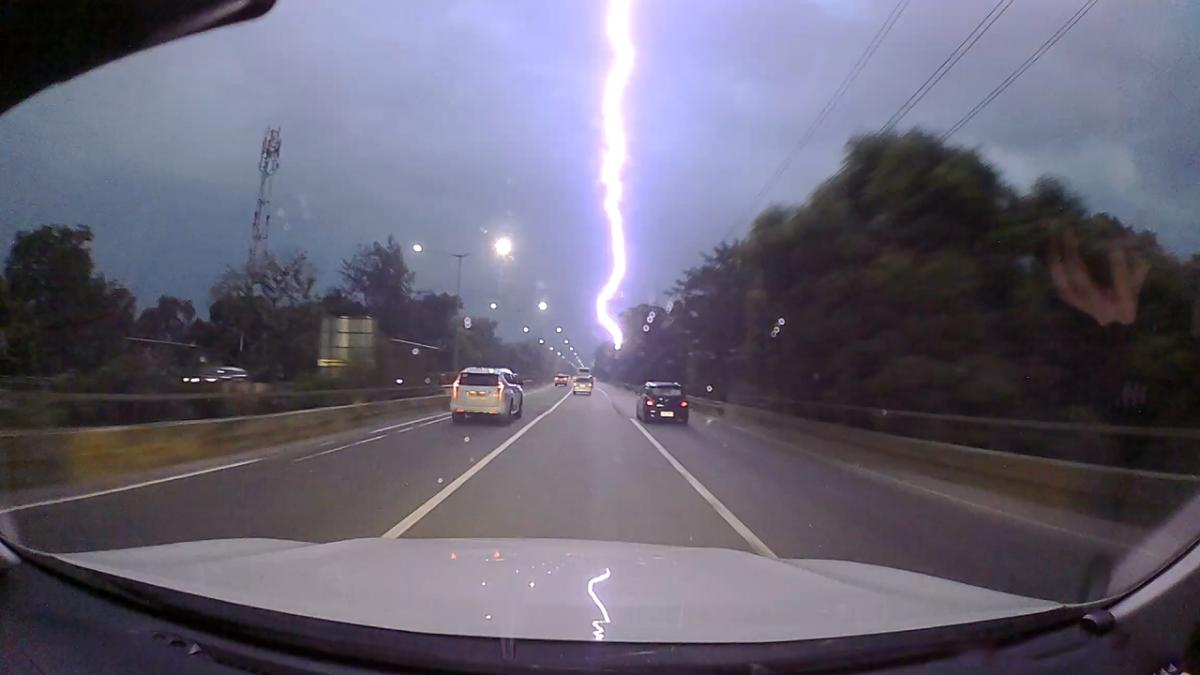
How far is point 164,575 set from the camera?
4172 mm

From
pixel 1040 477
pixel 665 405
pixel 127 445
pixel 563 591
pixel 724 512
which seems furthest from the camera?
pixel 665 405

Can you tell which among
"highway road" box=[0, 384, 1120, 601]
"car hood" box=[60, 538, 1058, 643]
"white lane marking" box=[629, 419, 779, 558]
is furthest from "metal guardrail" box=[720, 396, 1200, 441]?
"car hood" box=[60, 538, 1058, 643]

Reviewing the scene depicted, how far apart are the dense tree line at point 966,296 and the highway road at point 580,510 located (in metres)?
4.35

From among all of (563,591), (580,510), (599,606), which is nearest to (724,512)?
(580,510)

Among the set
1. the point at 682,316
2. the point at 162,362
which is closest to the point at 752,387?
the point at 682,316

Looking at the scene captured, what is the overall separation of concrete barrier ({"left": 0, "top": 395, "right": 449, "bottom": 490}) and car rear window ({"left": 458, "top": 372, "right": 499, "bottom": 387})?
717 cm

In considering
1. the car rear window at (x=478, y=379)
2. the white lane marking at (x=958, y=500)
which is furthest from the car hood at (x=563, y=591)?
the car rear window at (x=478, y=379)

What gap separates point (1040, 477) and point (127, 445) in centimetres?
1447

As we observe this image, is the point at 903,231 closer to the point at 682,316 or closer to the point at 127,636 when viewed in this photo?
the point at 127,636

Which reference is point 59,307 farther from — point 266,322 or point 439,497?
point 266,322

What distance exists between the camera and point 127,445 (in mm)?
15188

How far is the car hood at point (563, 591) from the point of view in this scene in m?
3.57

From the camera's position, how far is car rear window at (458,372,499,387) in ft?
99.2

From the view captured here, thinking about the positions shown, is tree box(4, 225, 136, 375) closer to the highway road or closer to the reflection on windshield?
the highway road
